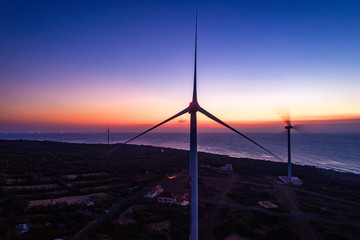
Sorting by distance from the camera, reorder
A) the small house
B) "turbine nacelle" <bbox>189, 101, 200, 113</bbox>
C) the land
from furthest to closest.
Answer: the small house < the land < "turbine nacelle" <bbox>189, 101, 200, 113</bbox>

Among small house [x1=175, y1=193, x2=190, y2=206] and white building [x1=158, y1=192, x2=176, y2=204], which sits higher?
white building [x1=158, y1=192, x2=176, y2=204]

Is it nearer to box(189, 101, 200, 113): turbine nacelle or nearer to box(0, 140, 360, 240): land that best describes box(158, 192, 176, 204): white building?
box(0, 140, 360, 240): land

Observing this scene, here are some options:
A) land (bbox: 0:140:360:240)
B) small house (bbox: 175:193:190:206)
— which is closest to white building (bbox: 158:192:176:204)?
small house (bbox: 175:193:190:206)

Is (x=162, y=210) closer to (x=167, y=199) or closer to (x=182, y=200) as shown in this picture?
(x=167, y=199)

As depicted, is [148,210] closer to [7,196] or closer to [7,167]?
[7,196]

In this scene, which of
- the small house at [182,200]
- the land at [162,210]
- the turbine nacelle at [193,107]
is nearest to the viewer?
the turbine nacelle at [193,107]

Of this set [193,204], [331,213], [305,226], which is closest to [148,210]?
[193,204]

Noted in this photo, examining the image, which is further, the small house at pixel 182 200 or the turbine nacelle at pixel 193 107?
the small house at pixel 182 200

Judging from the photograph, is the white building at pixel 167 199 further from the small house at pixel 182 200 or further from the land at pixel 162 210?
the land at pixel 162 210

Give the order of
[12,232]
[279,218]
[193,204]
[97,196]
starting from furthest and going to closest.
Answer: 1. [97,196]
2. [279,218]
3. [12,232]
4. [193,204]

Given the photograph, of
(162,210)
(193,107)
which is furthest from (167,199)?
(193,107)

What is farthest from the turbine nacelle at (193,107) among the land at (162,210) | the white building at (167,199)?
the white building at (167,199)
